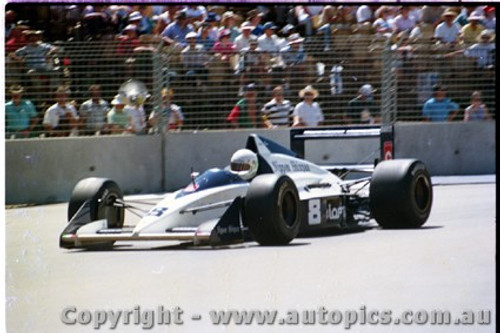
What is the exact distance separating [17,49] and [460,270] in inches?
138

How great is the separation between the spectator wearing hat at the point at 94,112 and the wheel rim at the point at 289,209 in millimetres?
2690

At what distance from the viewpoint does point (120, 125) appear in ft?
34.4

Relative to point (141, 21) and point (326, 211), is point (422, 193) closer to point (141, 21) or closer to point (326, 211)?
point (326, 211)

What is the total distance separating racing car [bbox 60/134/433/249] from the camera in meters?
7.48

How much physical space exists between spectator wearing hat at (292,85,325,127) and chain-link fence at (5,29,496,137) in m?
0.09

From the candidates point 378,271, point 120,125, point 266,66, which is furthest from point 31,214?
point 378,271

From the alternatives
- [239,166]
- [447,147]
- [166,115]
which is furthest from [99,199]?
[447,147]

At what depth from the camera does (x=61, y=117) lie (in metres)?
9.97

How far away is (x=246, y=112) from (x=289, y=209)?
12.5ft

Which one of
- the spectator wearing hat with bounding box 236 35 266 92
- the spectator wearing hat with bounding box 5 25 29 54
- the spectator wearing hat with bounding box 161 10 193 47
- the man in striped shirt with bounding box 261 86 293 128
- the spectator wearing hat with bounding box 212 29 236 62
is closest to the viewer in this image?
the spectator wearing hat with bounding box 5 25 29 54

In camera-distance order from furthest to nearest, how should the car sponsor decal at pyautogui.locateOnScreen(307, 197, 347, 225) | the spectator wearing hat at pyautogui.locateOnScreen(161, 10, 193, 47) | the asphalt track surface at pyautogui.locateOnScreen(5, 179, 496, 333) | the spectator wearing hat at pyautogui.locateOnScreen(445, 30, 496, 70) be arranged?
the spectator wearing hat at pyautogui.locateOnScreen(161, 10, 193, 47) < the car sponsor decal at pyautogui.locateOnScreen(307, 197, 347, 225) < the spectator wearing hat at pyautogui.locateOnScreen(445, 30, 496, 70) < the asphalt track surface at pyautogui.locateOnScreen(5, 179, 496, 333)

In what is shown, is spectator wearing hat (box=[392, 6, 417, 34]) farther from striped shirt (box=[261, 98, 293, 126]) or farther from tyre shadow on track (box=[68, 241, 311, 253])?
tyre shadow on track (box=[68, 241, 311, 253])

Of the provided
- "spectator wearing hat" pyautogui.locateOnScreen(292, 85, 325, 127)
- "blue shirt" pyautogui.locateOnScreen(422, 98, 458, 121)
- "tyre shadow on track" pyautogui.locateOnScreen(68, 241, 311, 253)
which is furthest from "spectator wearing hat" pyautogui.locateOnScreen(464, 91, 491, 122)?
"tyre shadow on track" pyautogui.locateOnScreen(68, 241, 311, 253)

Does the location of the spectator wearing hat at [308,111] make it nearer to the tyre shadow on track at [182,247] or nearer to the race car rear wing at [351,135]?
the race car rear wing at [351,135]
